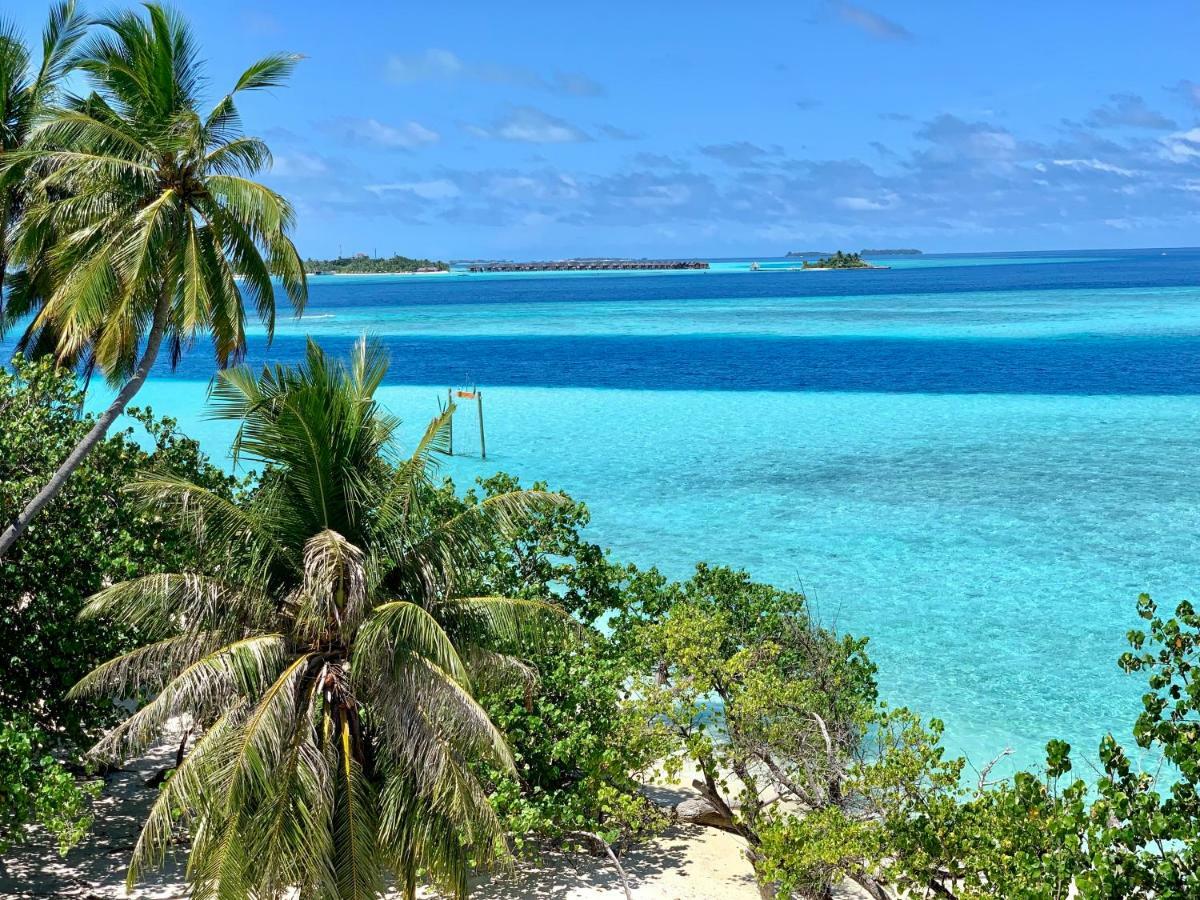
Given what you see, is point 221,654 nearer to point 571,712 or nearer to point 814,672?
point 571,712

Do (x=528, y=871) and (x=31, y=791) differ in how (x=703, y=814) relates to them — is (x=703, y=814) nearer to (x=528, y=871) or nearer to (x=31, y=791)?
(x=528, y=871)

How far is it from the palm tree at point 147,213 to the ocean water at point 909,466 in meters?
1.23

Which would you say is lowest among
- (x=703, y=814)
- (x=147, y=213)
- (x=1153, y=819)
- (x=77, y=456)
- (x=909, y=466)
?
(x=703, y=814)

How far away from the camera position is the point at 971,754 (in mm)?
14680

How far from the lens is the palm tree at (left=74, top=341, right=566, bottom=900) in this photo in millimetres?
7824

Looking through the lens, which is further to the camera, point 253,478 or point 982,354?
point 982,354

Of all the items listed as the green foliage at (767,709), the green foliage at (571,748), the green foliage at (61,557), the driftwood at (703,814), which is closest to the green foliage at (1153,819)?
the green foliage at (767,709)

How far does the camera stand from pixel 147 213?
10.3 m

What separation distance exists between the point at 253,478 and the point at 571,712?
5.87 meters

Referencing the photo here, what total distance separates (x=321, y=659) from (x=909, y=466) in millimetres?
25161

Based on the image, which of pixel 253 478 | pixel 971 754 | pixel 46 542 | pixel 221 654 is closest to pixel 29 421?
pixel 46 542

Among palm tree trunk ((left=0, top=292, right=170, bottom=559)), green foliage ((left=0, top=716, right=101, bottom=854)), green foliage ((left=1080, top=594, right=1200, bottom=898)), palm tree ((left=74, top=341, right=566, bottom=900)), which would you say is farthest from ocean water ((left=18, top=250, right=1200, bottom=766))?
green foliage ((left=1080, top=594, right=1200, bottom=898))

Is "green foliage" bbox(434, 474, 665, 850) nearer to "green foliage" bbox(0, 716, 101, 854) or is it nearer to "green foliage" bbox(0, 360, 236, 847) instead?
"green foliage" bbox(0, 360, 236, 847)

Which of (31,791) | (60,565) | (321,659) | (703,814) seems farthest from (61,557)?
(703,814)
